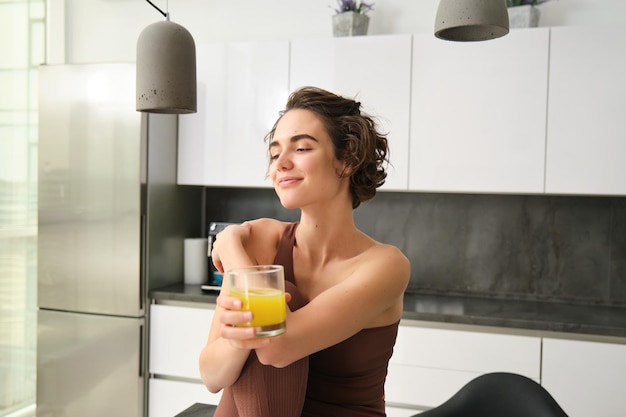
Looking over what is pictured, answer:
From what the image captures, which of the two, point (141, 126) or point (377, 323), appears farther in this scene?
point (141, 126)

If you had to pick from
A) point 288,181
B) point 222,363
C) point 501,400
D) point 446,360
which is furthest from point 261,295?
point 446,360

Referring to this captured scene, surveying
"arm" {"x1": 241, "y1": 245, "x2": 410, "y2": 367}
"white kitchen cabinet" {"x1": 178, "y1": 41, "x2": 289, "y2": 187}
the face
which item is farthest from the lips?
"white kitchen cabinet" {"x1": 178, "y1": 41, "x2": 289, "y2": 187}

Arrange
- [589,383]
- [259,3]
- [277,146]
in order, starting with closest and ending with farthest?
1. [277,146]
2. [589,383]
3. [259,3]

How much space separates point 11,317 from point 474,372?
8.07 ft

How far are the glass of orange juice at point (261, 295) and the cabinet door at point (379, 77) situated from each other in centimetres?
192

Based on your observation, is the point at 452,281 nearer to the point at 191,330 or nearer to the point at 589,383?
the point at 589,383

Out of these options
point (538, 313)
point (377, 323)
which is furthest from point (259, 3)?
point (377, 323)

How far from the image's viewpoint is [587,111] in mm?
2631

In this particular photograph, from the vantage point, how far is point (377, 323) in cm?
134

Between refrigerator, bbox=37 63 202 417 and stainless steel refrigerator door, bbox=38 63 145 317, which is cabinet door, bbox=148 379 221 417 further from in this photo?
stainless steel refrigerator door, bbox=38 63 145 317

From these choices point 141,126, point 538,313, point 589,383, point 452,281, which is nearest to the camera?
point 589,383

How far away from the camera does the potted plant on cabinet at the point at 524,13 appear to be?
9.06 feet

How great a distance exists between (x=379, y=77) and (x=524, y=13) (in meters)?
0.72

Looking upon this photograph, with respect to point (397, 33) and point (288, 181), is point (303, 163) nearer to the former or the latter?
point (288, 181)
